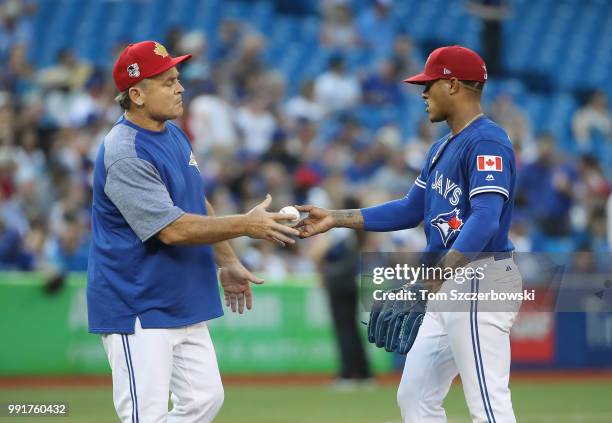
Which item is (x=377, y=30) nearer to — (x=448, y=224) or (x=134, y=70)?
(x=448, y=224)

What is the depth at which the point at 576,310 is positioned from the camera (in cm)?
1498

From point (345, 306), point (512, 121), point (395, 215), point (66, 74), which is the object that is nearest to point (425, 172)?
point (395, 215)

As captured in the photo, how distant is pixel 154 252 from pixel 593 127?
573 inches

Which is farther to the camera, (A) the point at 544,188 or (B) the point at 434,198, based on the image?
(A) the point at 544,188

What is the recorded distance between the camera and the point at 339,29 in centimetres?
1847

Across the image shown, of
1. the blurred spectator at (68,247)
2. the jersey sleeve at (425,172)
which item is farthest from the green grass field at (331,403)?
the jersey sleeve at (425,172)

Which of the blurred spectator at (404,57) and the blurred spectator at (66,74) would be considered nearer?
the blurred spectator at (66,74)

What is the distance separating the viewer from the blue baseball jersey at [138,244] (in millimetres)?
5664

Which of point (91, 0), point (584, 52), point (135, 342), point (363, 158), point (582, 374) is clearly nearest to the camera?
point (135, 342)

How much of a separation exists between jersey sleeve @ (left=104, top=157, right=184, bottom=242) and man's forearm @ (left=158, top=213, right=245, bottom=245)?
42 millimetres

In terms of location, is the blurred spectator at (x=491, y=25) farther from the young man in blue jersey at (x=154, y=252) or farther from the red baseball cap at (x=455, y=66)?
the young man in blue jersey at (x=154, y=252)

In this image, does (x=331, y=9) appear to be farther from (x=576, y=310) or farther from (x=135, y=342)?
(x=135, y=342)

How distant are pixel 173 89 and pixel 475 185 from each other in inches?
63.7

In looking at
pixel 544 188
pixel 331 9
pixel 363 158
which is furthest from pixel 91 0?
pixel 544 188
